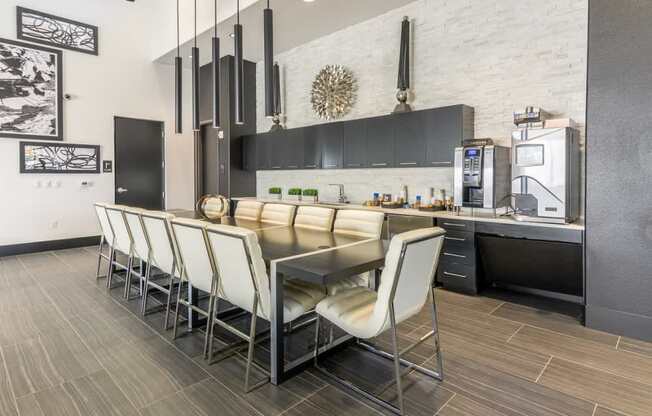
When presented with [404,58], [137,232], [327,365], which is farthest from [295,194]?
[327,365]

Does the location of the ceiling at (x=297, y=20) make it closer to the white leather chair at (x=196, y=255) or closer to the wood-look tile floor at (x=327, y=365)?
the white leather chair at (x=196, y=255)

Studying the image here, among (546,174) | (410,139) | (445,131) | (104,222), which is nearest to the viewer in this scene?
(546,174)

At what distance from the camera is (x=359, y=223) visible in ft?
10.6

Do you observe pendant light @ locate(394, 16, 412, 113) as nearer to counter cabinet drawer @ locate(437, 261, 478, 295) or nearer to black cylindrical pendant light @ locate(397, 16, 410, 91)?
black cylindrical pendant light @ locate(397, 16, 410, 91)

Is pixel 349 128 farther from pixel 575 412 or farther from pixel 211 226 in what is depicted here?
pixel 575 412

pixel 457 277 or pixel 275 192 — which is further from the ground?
pixel 275 192

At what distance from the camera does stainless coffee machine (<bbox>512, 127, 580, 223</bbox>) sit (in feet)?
10.8

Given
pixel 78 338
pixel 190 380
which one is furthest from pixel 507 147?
pixel 78 338

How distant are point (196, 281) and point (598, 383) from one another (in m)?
2.70

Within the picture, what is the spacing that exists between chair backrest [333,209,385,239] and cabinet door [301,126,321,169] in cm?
254

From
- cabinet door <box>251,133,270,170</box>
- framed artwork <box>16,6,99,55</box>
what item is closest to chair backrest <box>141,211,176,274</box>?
cabinet door <box>251,133,270,170</box>

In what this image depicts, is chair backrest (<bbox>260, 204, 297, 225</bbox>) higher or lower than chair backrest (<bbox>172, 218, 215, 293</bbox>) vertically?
higher

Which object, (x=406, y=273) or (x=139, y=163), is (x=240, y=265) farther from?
(x=139, y=163)

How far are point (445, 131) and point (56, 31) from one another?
631 centimetres
